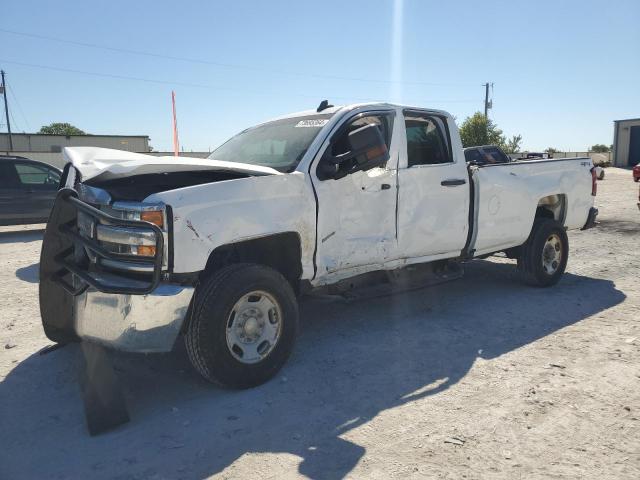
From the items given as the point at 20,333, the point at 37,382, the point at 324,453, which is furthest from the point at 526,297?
the point at 20,333

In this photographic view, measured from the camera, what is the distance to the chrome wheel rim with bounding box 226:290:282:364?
137 inches

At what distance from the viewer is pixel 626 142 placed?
50.8 m

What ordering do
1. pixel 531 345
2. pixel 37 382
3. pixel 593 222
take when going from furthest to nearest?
pixel 593 222, pixel 531 345, pixel 37 382

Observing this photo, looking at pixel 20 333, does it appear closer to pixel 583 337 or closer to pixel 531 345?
pixel 531 345

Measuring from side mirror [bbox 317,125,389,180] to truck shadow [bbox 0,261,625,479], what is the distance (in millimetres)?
1484

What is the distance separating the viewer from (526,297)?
576cm

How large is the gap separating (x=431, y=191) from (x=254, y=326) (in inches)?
87.1

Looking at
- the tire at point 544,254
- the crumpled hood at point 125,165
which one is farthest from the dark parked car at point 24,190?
the tire at point 544,254

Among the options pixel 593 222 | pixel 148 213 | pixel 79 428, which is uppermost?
pixel 148 213

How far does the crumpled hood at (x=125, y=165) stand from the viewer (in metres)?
3.25

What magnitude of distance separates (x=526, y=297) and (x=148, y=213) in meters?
A: 4.39

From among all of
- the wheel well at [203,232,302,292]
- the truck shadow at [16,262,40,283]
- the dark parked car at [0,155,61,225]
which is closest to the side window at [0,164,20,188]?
the dark parked car at [0,155,61,225]

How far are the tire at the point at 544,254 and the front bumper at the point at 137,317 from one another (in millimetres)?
4307

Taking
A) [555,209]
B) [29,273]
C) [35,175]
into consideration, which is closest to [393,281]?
[555,209]
